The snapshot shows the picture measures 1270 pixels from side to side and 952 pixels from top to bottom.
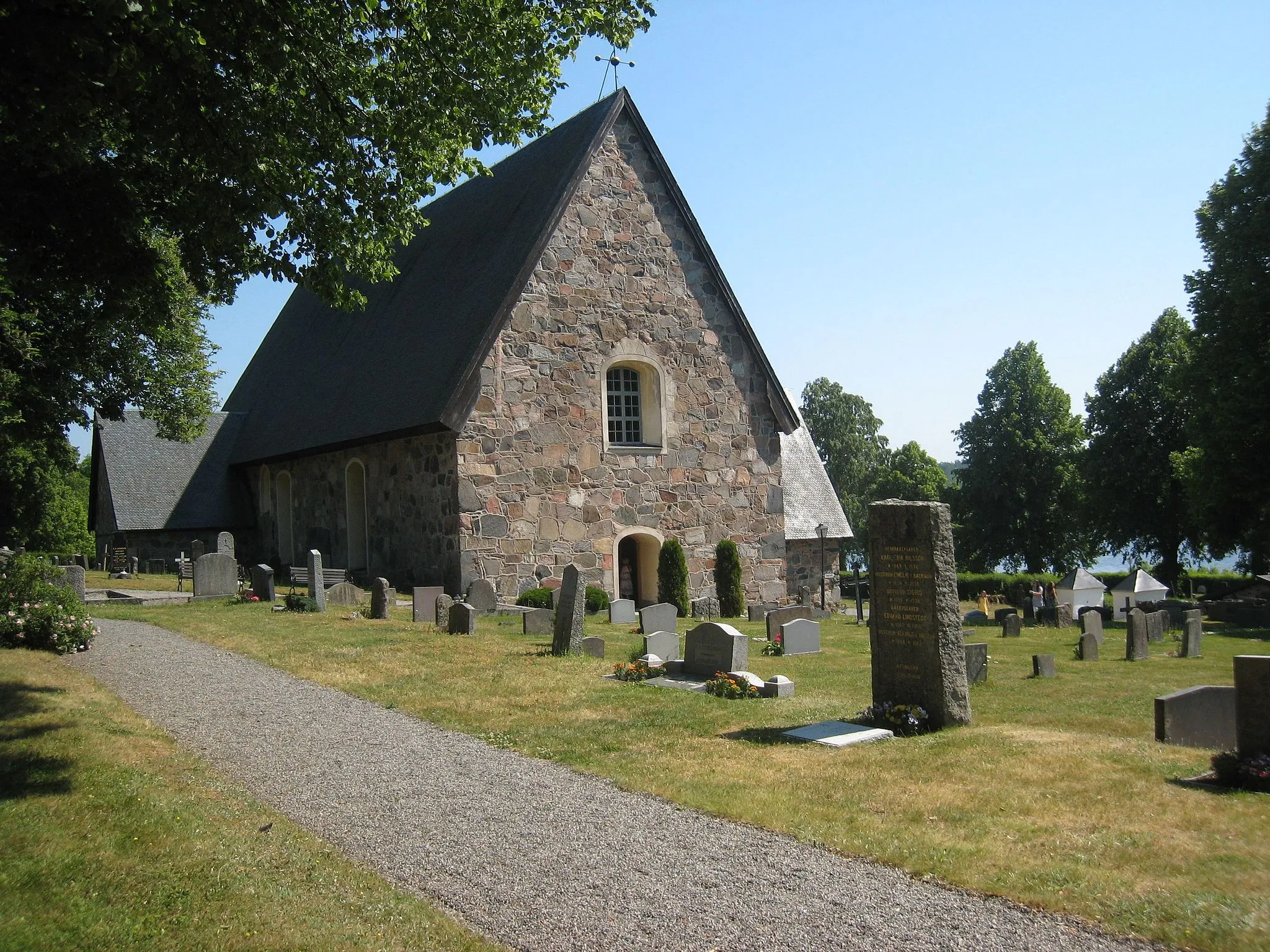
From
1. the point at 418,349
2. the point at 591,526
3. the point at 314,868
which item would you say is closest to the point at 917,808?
the point at 314,868

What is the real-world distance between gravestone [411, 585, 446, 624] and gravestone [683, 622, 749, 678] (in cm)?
665

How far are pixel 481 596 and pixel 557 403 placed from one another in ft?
14.1

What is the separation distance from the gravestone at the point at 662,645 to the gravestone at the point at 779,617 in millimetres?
3700

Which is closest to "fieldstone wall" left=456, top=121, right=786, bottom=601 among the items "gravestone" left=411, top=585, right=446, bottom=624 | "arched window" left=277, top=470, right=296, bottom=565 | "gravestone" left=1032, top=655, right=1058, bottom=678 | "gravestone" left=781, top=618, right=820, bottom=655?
"gravestone" left=411, top=585, right=446, bottom=624

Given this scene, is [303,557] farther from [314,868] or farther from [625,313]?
[314,868]

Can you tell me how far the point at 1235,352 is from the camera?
29672mm

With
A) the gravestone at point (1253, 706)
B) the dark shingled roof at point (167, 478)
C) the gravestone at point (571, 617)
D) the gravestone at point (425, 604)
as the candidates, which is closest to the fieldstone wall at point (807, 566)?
the gravestone at point (425, 604)

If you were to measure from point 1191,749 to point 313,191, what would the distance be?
9082 millimetres

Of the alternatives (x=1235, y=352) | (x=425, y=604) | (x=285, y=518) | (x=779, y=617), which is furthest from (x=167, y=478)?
(x=1235, y=352)

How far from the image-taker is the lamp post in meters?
26.6

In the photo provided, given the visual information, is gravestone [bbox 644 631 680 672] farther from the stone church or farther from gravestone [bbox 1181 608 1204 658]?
gravestone [bbox 1181 608 1204 658]

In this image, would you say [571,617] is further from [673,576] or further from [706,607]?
[706,607]

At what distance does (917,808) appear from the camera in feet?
22.0

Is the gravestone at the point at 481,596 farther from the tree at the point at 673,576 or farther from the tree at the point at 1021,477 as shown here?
the tree at the point at 1021,477
